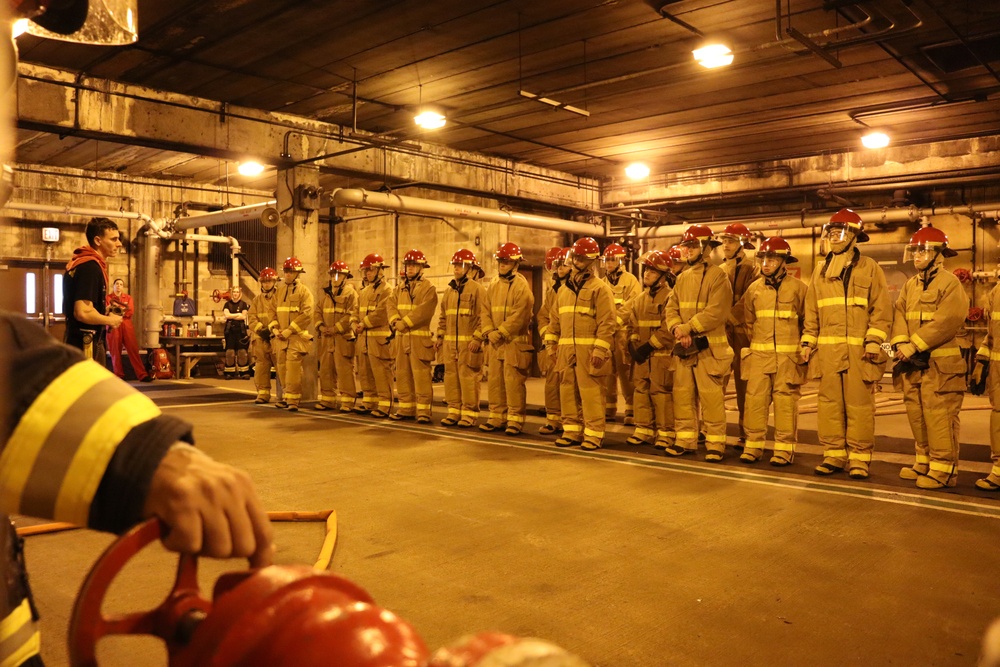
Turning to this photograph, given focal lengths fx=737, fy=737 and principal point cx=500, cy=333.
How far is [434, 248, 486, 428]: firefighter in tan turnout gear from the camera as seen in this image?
32.3 ft

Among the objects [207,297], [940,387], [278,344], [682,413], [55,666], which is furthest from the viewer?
[207,297]

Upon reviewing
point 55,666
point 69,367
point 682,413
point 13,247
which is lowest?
point 55,666

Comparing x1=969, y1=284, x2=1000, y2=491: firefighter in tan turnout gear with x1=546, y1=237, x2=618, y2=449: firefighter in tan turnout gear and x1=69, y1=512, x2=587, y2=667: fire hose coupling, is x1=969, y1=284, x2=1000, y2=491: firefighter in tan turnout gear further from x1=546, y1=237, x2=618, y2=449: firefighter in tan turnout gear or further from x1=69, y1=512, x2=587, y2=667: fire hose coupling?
x1=69, y1=512, x2=587, y2=667: fire hose coupling

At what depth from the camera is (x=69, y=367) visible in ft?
3.18

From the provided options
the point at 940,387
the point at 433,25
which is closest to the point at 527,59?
the point at 433,25

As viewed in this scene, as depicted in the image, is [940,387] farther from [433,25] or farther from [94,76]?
[94,76]

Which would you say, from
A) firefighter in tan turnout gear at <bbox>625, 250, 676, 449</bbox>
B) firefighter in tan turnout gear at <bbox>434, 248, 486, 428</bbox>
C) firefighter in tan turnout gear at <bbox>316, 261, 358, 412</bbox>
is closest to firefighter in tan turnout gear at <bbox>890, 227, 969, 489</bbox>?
firefighter in tan turnout gear at <bbox>625, 250, 676, 449</bbox>

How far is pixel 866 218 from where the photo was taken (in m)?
14.8

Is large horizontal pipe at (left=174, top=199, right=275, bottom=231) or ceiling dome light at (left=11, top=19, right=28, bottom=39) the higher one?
large horizontal pipe at (left=174, top=199, right=275, bottom=231)

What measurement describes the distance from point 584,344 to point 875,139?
819 centimetres

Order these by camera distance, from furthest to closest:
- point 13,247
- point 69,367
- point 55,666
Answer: point 13,247 → point 55,666 → point 69,367

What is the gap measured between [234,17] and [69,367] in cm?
898

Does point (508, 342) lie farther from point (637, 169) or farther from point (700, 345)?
point (637, 169)

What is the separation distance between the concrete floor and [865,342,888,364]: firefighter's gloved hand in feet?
3.58
